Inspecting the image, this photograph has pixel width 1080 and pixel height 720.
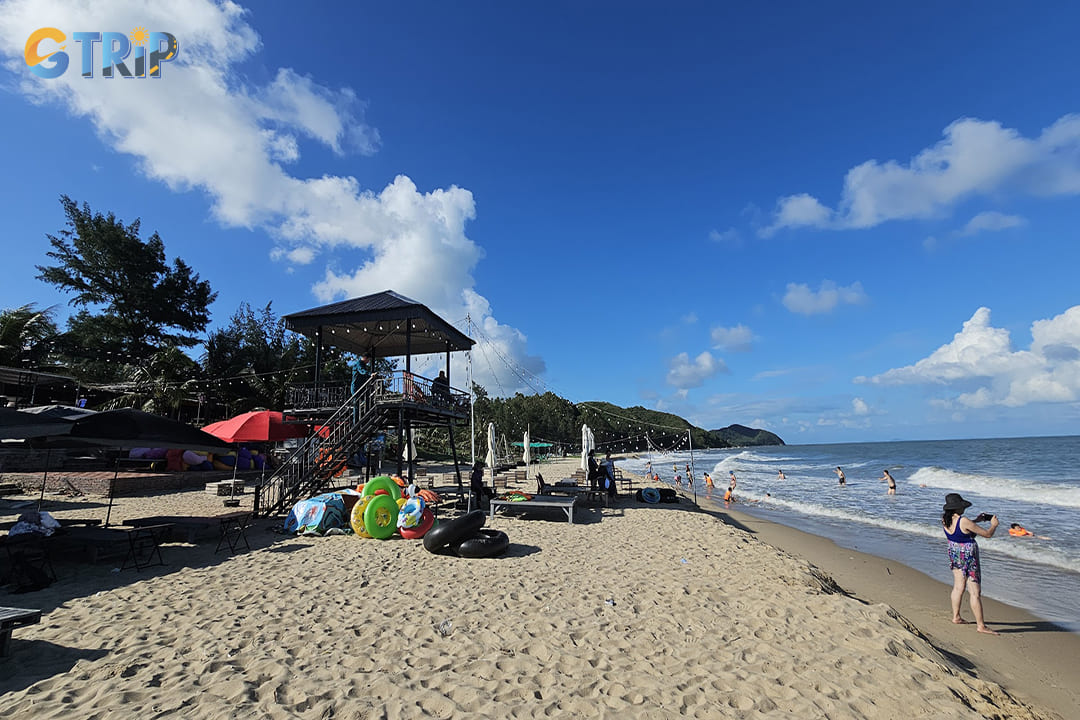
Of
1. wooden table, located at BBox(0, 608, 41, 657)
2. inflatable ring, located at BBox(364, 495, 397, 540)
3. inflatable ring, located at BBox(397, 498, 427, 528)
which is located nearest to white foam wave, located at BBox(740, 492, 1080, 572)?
inflatable ring, located at BBox(397, 498, 427, 528)

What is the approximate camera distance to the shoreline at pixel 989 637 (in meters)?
5.30

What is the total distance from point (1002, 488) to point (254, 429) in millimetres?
37305

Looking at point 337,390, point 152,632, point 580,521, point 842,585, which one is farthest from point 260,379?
point 842,585

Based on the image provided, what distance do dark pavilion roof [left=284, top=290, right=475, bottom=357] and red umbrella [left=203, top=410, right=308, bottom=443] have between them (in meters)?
3.17

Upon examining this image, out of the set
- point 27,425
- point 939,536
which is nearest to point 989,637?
point 939,536

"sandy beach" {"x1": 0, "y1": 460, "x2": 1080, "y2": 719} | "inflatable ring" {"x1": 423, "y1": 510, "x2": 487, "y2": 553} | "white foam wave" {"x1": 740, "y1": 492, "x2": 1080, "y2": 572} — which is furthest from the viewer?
"white foam wave" {"x1": 740, "y1": 492, "x2": 1080, "y2": 572}

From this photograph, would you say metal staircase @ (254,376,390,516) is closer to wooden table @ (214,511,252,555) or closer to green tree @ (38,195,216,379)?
wooden table @ (214,511,252,555)

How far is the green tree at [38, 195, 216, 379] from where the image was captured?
95.9 feet

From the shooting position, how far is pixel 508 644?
4.94m

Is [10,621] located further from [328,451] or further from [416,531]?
[328,451]

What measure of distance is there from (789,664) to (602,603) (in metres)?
2.24

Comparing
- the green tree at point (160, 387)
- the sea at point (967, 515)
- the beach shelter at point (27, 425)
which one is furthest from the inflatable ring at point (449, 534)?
the green tree at point (160, 387)

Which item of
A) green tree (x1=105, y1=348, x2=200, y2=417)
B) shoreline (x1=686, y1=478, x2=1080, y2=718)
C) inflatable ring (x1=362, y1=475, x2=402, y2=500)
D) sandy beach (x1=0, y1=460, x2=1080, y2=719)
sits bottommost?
shoreline (x1=686, y1=478, x2=1080, y2=718)

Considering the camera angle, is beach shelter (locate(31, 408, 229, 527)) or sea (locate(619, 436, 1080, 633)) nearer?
beach shelter (locate(31, 408, 229, 527))
